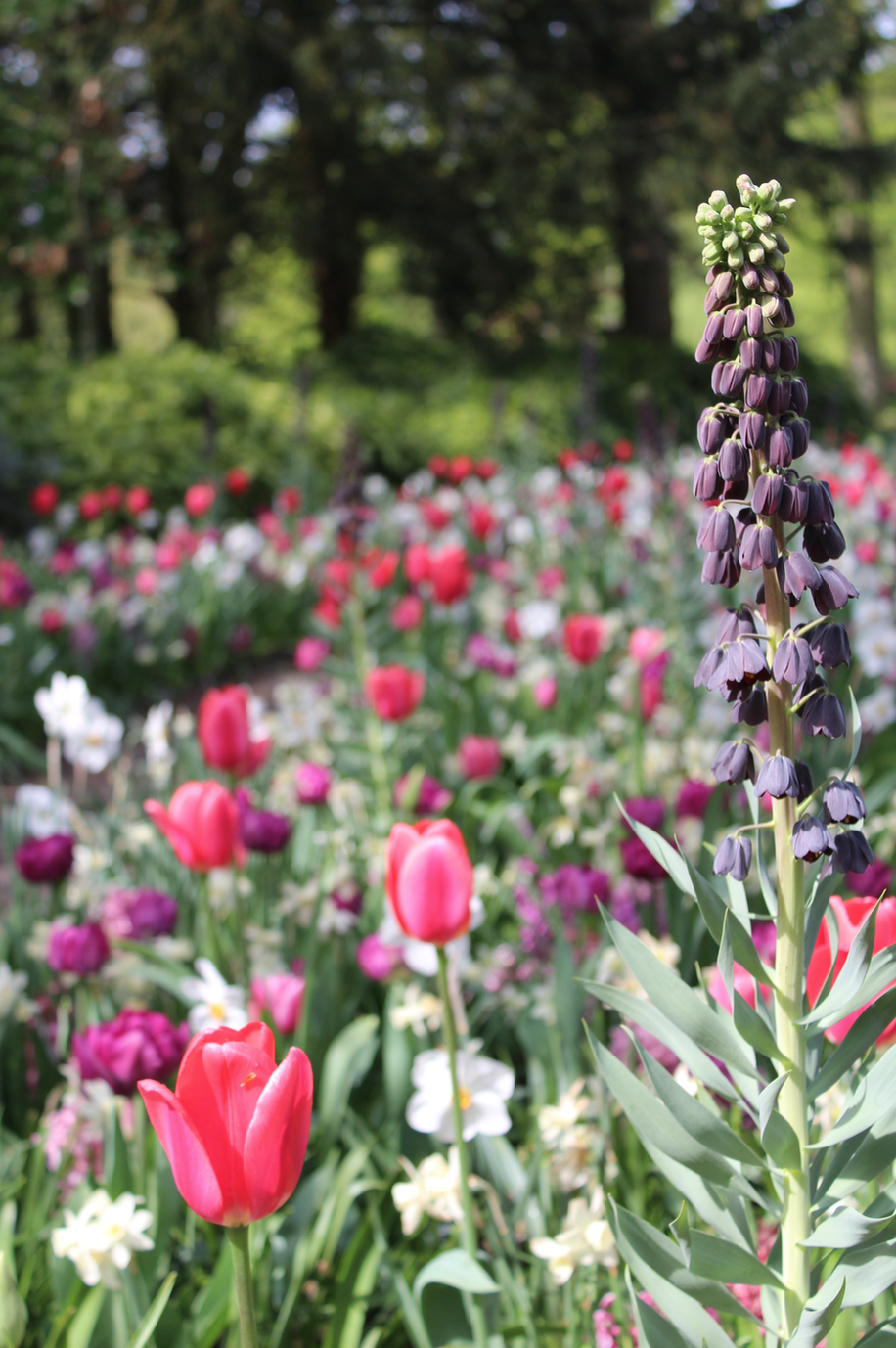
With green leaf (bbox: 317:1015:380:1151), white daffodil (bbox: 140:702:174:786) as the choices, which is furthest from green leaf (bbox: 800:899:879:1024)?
white daffodil (bbox: 140:702:174:786)

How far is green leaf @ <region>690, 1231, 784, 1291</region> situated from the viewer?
865mm

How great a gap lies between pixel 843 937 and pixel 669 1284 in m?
0.36

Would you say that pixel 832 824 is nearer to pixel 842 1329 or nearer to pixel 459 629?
pixel 842 1329

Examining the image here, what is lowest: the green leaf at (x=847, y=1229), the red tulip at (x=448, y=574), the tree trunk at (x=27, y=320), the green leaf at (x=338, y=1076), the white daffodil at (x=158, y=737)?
the green leaf at (x=338, y=1076)

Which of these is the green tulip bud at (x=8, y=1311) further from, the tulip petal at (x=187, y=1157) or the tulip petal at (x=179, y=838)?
the tulip petal at (x=179, y=838)

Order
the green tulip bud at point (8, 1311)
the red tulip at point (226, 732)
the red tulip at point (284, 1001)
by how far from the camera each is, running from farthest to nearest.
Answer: the red tulip at point (226, 732)
the red tulip at point (284, 1001)
the green tulip bud at point (8, 1311)

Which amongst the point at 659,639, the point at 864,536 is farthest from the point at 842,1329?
the point at 864,536

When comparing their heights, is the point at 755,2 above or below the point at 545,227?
above

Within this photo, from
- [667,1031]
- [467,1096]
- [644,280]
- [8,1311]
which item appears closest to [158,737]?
[467,1096]

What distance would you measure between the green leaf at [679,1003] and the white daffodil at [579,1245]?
0.44 m

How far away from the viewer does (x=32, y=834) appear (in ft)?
8.38

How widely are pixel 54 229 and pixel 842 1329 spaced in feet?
47.5

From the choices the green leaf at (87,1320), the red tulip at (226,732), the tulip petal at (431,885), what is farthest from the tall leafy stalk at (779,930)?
the red tulip at (226,732)

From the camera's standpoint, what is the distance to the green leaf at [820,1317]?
822mm
